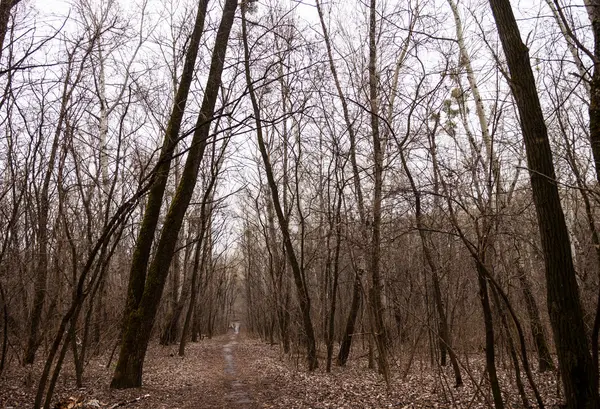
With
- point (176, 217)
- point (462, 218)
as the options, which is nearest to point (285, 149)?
point (176, 217)

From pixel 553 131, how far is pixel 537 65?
1404mm

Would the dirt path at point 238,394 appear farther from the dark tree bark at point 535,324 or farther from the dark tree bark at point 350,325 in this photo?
the dark tree bark at point 535,324

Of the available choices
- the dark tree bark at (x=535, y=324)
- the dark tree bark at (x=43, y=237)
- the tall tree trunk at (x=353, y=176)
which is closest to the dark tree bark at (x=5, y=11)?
the dark tree bark at (x=43, y=237)

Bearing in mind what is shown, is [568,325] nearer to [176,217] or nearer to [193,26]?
[176,217]

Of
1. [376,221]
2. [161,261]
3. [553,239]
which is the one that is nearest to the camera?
[553,239]

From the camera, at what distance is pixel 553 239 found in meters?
3.88

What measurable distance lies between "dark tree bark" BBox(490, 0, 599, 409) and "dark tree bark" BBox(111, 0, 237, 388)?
427 cm

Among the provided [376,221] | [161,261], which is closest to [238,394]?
[161,261]

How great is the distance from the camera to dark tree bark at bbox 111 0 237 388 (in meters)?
7.32

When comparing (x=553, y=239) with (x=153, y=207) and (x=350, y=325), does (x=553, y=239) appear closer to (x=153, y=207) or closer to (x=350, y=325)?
(x=153, y=207)

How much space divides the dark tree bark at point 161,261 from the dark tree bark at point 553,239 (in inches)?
168

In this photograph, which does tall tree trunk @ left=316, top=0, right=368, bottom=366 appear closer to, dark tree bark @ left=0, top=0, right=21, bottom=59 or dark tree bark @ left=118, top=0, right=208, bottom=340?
dark tree bark @ left=118, top=0, right=208, bottom=340

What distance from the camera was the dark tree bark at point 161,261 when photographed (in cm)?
732

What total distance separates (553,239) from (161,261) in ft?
20.0
